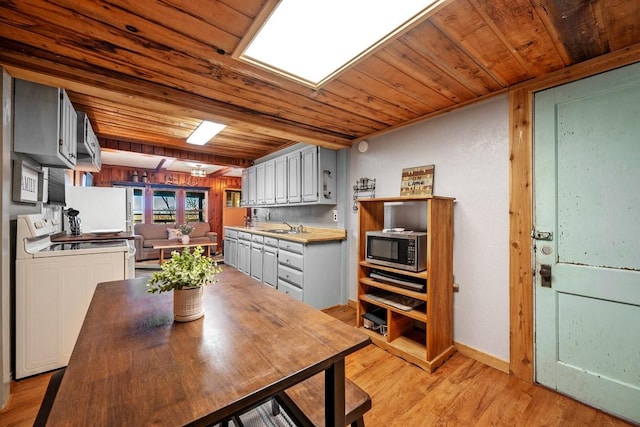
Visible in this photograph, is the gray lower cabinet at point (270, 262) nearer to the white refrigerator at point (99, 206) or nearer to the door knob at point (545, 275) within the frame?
the white refrigerator at point (99, 206)

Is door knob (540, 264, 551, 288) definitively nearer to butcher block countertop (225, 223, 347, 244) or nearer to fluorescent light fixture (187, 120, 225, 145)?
butcher block countertop (225, 223, 347, 244)

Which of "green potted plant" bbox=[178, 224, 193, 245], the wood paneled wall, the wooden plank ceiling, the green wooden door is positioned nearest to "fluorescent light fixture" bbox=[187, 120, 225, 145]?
the wooden plank ceiling

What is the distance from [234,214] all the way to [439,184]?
7.13 m

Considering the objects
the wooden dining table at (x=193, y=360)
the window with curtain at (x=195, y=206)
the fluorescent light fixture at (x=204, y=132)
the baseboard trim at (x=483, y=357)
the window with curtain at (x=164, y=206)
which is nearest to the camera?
the wooden dining table at (x=193, y=360)

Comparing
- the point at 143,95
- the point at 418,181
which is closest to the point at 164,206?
the point at 143,95

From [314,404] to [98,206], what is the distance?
4.27 metres

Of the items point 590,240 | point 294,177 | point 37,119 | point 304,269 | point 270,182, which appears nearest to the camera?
point 590,240

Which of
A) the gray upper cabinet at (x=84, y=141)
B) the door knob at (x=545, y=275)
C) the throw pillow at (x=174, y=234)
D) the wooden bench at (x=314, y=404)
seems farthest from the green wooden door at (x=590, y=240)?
the throw pillow at (x=174, y=234)

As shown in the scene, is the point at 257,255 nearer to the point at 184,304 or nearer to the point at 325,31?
the point at 184,304

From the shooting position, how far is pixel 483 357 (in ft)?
7.03

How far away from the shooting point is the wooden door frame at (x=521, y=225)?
1.89 m

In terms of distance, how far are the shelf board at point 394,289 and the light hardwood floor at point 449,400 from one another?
1.86 ft

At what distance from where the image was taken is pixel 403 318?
247 centimetres

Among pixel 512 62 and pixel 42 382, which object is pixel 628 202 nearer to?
pixel 512 62
